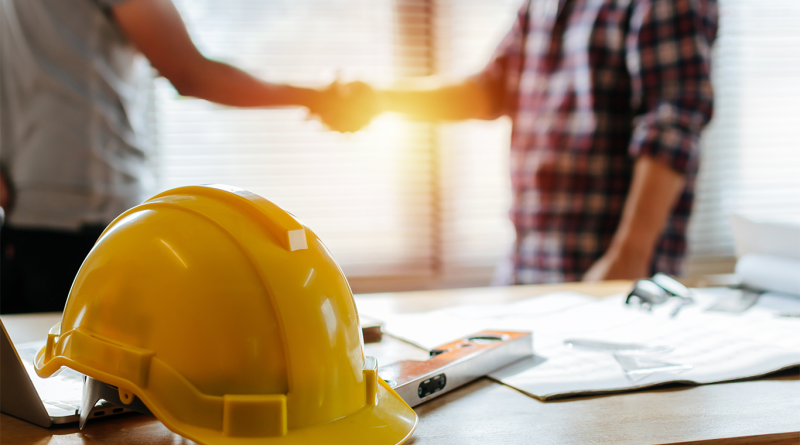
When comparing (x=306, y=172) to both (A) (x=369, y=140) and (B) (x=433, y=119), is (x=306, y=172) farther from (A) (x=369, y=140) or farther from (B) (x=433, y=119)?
(B) (x=433, y=119)

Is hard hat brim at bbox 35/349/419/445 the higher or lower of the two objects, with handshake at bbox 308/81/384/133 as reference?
lower

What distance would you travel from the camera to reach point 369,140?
189cm

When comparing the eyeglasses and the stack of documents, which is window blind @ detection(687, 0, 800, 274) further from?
the eyeglasses

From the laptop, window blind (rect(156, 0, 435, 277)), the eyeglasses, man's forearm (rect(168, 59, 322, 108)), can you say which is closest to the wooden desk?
the laptop

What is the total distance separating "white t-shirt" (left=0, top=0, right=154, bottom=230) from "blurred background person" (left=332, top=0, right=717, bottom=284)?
0.91 m

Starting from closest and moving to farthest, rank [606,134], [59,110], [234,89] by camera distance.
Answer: [59,110] < [606,134] < [234,89]

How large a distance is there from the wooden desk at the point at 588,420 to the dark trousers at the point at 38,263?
2.33 feet

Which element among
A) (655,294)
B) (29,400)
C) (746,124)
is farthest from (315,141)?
(746,124)

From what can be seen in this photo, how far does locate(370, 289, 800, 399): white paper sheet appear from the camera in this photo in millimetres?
575

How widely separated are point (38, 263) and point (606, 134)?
1190 mm

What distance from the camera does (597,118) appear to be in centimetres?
135

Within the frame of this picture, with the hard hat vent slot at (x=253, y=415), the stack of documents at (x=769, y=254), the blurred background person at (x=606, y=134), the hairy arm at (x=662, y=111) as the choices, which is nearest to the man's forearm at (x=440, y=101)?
the blurred background person at (x=606, y=134)


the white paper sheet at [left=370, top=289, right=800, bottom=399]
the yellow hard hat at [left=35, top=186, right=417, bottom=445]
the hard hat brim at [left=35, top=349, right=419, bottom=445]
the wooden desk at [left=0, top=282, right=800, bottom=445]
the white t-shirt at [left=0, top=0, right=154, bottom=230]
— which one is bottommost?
the white paper sheet at [left=370, top=289, right=800, bottom=399]

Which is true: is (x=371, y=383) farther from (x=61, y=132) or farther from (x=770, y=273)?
(x=61, y=132)
